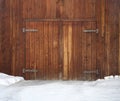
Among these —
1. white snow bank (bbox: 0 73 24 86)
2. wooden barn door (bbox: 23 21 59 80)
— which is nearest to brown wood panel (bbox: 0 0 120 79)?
wooden barn door (bbox: 23 21 59 80)

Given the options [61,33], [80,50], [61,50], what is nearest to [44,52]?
[61,50]

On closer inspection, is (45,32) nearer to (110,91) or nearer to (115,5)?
(115,5)

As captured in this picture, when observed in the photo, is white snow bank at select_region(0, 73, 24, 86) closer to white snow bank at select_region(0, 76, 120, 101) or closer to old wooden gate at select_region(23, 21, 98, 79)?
old wooden gate at select_region(23, 21, 98, 79)

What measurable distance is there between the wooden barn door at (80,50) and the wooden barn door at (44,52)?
0.19m

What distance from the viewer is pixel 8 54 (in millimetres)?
7129

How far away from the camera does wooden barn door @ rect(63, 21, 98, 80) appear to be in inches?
276

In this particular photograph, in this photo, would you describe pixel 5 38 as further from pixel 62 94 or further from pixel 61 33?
pixel 62 94

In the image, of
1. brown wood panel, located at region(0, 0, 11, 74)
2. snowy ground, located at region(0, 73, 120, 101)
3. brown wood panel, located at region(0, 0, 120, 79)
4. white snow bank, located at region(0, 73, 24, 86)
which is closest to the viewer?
snowy ground, located at region(0, 73, 120, 101)

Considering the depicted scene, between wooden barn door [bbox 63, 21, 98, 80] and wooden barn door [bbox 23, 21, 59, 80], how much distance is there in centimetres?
19

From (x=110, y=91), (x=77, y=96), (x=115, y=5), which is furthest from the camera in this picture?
(x=115, y=5)

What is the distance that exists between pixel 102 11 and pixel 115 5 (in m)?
0.29

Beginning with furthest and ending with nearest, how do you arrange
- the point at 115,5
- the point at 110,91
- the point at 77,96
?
1. the point at 115,5
2. the point at 110,91
3. the point at 77,96

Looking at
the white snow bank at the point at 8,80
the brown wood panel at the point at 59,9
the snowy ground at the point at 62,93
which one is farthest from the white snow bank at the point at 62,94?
the brown wood panel at the point at 59,9

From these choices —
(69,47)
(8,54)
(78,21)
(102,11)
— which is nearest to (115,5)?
(102,11)
